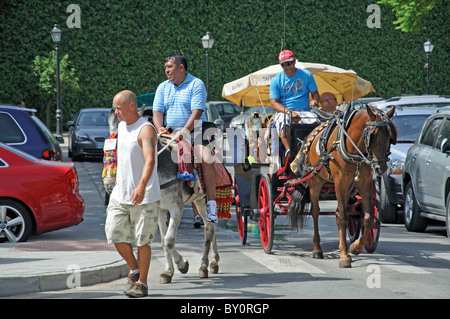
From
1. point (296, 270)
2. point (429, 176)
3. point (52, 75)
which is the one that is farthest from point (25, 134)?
point (52, 75)

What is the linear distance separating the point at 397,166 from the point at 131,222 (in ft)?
22.9

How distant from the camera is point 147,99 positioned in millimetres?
31484

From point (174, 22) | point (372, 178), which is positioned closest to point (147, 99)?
point (174, 22)

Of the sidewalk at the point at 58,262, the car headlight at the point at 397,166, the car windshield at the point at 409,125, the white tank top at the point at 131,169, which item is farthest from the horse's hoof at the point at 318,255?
the car windshield at the point at 409,125

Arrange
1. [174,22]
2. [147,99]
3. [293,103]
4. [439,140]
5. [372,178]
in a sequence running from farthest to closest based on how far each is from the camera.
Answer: [174,22]
[147,99]
[439,140]
[293,103]
[372,178]

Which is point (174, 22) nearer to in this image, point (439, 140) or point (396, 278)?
point (439, 140)

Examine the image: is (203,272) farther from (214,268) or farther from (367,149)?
(367,149)

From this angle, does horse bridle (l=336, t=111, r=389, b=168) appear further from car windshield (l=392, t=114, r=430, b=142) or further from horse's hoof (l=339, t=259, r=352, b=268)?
car windshield (l=392, t=114, r=430, b=142)

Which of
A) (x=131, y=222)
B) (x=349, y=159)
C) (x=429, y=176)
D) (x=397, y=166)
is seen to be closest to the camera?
(x=131, y=222)

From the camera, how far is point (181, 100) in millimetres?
8211

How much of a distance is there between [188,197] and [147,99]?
2411 cm

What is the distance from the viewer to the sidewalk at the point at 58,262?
7.20 meters

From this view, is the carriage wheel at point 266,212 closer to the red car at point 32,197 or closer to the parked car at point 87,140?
the red car at point 32,197

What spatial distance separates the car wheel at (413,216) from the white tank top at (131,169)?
583 centimetres
